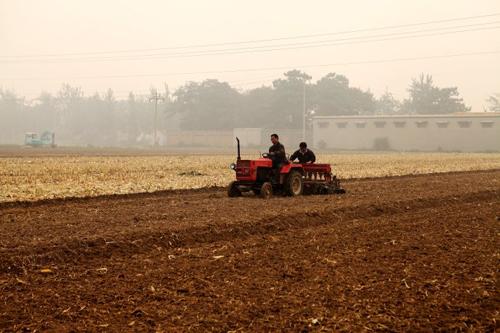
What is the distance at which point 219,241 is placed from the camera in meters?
10.2

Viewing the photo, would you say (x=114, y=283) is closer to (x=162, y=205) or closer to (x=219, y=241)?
(x=219, y=241)

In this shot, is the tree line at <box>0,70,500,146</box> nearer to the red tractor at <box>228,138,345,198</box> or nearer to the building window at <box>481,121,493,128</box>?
the building window at <box>481,121,493,128</box>

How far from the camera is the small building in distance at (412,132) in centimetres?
7788

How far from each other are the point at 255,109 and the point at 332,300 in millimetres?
100104

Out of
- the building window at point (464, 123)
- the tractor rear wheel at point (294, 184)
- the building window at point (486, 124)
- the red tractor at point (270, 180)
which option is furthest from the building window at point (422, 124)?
the tractor rear wheel at point (294, 184)

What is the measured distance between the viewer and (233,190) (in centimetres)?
1639

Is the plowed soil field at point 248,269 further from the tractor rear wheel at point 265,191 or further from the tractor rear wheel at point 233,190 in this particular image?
the tractor rear wheel at point 233,190

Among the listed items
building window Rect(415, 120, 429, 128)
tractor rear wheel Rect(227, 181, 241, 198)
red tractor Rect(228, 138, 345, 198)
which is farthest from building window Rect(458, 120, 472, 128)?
tractor rear wheel Rect(227, 181, 241, 198)

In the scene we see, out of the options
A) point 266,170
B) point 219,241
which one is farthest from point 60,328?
point 266,170

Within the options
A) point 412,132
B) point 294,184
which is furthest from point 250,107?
point 294,184

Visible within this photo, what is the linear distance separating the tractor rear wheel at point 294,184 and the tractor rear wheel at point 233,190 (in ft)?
4.30

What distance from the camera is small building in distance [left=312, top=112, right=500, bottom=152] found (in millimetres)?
77875

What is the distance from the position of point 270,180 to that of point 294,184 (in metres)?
0.78

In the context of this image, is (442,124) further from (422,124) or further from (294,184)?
(294,184)
